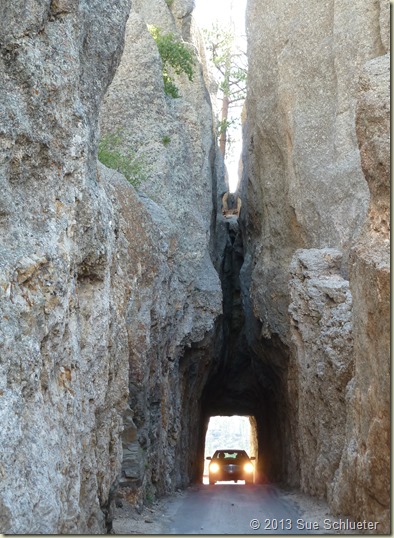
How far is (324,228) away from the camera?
18.9m

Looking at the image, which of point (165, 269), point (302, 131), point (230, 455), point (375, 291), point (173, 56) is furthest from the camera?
point (230, 455)

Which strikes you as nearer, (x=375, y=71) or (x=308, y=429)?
(x=375, y=71)

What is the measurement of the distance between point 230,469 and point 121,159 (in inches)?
487

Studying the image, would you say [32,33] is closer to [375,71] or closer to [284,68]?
[375,71]

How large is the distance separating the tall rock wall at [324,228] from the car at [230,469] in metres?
2.07

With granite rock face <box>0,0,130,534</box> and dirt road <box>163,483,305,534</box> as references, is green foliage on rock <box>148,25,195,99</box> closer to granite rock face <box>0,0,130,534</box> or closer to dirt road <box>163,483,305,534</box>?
dirt road <box>163,483,305,534</box>

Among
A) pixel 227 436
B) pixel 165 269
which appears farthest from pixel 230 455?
pixel 227 436

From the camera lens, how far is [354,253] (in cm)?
970

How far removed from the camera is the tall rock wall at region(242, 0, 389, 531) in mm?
8969

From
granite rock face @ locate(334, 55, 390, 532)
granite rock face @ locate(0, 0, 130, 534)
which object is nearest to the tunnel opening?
granite rock face @ locate(334, 55, 390, 532)

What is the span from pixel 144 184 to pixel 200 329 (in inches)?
180

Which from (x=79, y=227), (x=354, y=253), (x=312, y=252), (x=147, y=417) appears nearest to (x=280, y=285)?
(x=312, y=252)

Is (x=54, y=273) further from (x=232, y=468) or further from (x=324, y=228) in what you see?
(x=232, y=468)

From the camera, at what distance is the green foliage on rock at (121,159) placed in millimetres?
16688
